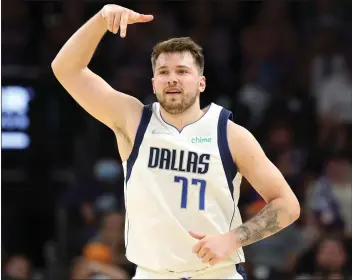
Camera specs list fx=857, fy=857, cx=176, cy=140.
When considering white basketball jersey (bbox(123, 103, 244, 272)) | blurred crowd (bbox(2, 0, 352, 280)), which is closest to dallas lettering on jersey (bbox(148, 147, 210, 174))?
white basketball jersey (bbox(123, 103, 244, 272))

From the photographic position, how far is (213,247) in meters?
4.64

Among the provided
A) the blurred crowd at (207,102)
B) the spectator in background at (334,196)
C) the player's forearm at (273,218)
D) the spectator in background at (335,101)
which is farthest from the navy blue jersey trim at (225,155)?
the spectator in background at (335,101)

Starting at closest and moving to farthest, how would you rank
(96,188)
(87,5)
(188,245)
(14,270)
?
(188,245)
(14,270)
(96,188)
(87,5)

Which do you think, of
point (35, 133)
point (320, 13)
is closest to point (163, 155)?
point (35, 133)

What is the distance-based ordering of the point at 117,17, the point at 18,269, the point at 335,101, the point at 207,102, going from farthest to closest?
the point at 335,101 → the point at 207,102 → the point at 18,269 → the point at 117,17

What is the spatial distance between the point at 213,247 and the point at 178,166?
0.62 meters

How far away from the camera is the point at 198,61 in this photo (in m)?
5.15

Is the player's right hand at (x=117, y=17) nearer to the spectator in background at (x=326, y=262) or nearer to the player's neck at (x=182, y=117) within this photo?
the player's neck at (x=182, y=117)

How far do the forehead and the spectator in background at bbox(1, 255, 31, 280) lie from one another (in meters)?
5.06

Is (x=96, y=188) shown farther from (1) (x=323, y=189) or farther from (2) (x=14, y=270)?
(1) (x=323, y=189)

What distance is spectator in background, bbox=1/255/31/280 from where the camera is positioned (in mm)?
9508

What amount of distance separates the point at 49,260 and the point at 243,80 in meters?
3.28

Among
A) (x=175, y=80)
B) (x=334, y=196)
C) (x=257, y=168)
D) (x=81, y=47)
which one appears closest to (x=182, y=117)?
(x=175, y=80)

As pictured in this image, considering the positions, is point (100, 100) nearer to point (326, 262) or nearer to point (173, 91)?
point (173, 91)
